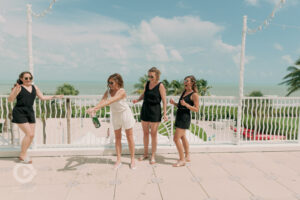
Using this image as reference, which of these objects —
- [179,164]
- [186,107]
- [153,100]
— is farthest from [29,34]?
[179,164]

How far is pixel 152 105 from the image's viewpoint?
3252 mm

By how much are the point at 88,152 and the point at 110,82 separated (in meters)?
1.62

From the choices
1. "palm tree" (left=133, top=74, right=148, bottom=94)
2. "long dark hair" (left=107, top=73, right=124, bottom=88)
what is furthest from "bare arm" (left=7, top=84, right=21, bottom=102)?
"palm tree" (left=133, top=74, right=148, bottom=94)

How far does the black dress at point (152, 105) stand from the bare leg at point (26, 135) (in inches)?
75.1

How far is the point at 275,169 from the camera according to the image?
3312mm

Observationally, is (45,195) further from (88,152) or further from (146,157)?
(146,157)

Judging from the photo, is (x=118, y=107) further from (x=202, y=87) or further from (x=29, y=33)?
(x=202, y=87)

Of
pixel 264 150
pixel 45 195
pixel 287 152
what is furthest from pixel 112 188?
pixel 287 152

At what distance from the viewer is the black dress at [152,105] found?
127 inches

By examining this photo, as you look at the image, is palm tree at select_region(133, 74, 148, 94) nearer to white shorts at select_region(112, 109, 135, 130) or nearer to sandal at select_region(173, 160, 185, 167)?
sandal at select_region(173, 160, 185, 167)

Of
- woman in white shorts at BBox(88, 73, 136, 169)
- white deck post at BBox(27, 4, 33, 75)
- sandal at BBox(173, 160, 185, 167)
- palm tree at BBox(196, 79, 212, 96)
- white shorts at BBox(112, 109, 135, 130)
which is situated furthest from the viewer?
palm tree at BBox(196, 79, 212, 96)

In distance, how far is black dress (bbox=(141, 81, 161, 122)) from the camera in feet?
10.6

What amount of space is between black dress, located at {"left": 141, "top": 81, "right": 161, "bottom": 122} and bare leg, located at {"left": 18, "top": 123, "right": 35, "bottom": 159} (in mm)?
1907

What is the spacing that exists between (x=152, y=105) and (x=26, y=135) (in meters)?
2.14
